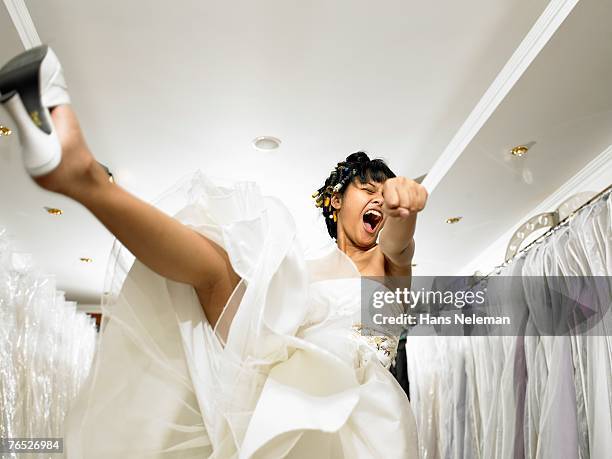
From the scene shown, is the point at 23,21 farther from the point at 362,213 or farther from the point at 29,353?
the point at 362,213

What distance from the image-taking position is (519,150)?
10.1ft

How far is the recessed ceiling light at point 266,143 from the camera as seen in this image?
329 centimetres

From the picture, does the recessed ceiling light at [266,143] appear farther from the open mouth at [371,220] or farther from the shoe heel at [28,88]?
the shoe heel at [28,88]

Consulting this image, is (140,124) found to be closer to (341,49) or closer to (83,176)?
(341,49)

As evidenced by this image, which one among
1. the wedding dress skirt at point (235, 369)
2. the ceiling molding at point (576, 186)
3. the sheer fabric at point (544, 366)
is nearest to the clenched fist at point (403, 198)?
the wedding dress skirt at point (235, 369)

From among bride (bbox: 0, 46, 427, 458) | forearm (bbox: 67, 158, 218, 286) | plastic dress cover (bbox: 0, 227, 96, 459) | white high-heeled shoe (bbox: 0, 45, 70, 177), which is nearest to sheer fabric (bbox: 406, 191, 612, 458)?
bride (bbox: 0, 46, 427, 458)

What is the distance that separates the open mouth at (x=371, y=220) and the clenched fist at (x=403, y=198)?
483 mm

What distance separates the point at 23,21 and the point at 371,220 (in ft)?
6.12

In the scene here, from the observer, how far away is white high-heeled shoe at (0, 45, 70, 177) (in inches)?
25.6

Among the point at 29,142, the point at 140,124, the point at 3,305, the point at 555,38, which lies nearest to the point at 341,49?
the point at 555,38

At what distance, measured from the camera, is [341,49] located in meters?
2.55

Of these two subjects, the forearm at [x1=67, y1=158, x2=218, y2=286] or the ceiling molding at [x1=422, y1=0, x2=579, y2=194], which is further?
the ceiling molding at [x1=422, y1=0, x2=579, y2=194]

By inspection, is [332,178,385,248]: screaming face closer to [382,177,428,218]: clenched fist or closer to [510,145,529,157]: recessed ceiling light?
[382,177,428,218]: clenched fist

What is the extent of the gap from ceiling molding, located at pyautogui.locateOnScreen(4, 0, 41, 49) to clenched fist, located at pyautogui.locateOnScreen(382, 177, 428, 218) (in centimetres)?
205
